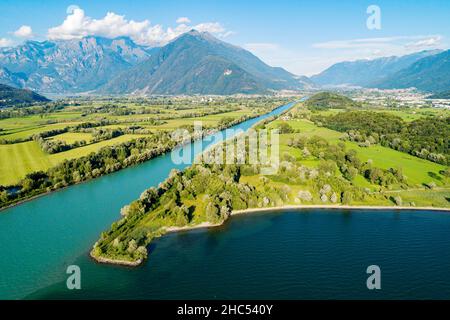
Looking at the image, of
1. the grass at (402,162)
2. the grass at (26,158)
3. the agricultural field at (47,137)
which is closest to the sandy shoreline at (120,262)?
the agricultural field at (47,137)

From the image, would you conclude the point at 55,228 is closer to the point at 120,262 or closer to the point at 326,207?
the point at 120,262

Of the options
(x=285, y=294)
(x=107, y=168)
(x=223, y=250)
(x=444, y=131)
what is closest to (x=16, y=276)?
(x=223, y=250)

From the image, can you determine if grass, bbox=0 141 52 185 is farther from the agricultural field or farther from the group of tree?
the group of tree

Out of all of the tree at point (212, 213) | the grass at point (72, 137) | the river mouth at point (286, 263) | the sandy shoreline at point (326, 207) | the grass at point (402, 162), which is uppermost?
the grass at point (72, 137)

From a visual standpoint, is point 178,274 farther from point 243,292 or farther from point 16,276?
point 16,276

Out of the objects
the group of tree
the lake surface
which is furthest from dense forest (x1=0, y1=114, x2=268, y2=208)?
the group of tree

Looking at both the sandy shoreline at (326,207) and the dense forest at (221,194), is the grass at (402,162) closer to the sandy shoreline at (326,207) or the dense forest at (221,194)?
the dense forest at (221,194)
